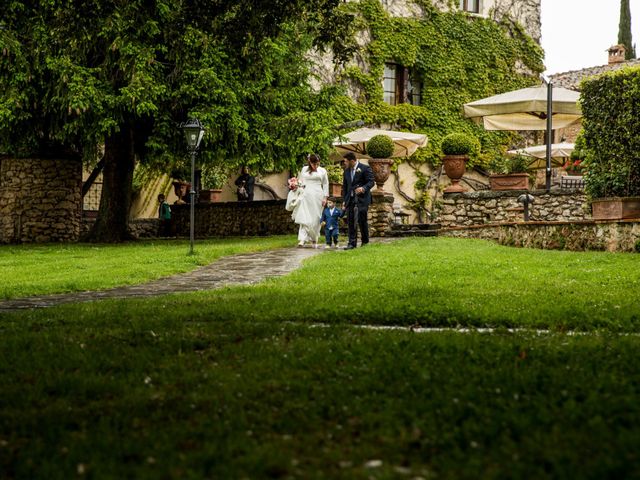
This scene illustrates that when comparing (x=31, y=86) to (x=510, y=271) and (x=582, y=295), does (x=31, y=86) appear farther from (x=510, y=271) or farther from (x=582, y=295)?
(x=582, y=295)

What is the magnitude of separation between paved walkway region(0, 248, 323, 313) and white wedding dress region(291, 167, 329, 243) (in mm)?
1461

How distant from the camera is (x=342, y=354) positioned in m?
5.23

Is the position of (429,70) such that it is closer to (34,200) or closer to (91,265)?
(34,200)

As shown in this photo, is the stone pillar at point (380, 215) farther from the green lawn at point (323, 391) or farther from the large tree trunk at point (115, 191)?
the green lawn at point (323, 391)

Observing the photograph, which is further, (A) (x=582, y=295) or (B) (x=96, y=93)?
(B) (x=96, y=93)

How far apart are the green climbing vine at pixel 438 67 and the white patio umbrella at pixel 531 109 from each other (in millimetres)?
6412

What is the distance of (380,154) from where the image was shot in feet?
74.4

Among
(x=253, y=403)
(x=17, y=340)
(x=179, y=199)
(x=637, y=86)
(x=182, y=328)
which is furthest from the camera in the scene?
(x=179, y=199)

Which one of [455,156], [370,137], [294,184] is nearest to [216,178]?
[370,137]

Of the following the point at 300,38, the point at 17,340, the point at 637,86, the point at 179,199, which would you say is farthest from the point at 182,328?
the point at 179,199

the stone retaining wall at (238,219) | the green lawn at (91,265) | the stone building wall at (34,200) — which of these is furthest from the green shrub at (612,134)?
the stone building wall at (34,200)

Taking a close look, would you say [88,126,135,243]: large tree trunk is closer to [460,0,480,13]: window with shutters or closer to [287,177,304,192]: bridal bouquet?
[287,177,304,192]: bridal bouquet

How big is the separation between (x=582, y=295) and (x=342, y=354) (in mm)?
3721

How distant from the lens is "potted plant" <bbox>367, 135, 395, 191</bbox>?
73.9 ft
